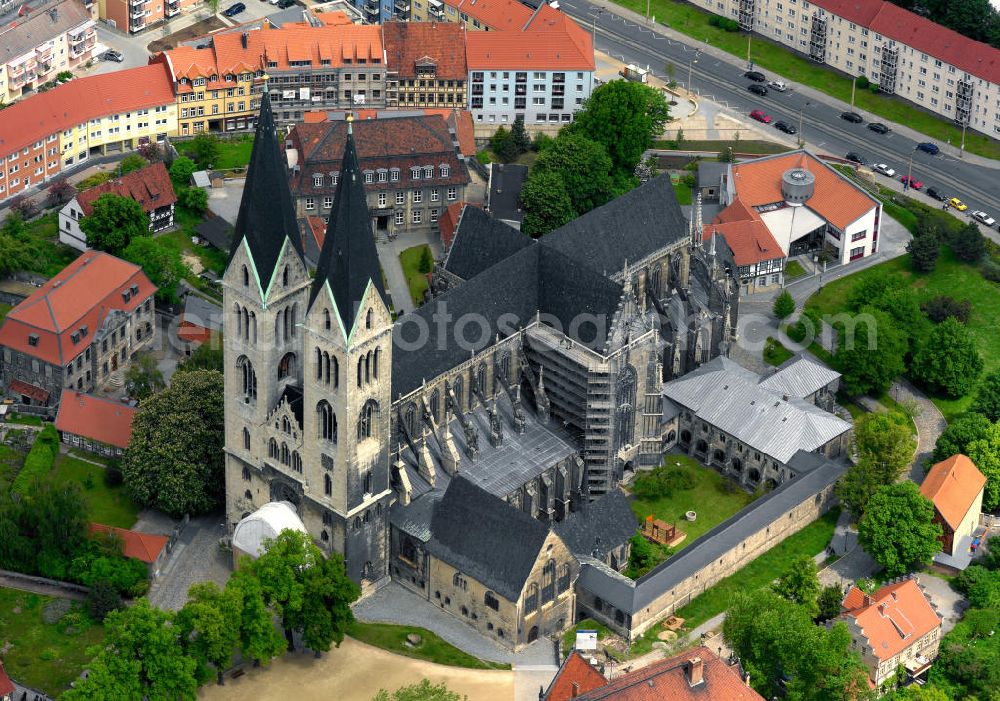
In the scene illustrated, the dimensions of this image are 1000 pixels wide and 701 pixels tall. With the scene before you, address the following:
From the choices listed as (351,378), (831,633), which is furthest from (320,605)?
(831,633)

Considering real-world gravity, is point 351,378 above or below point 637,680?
above

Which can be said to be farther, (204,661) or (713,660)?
(204,661)

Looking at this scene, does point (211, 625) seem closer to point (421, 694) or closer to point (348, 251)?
point (421, 694)

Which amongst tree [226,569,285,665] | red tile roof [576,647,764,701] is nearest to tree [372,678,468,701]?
tree [226,569,285,665]

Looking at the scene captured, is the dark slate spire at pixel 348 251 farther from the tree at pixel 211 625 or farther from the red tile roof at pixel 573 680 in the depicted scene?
the red tile roof at pixel 573 680

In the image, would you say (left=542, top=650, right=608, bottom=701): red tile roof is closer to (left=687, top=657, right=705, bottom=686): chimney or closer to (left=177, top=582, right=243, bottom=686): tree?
(left=687, top=657, right=705, bottom=686): chimney

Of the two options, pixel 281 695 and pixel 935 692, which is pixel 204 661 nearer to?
pixel 281 695
